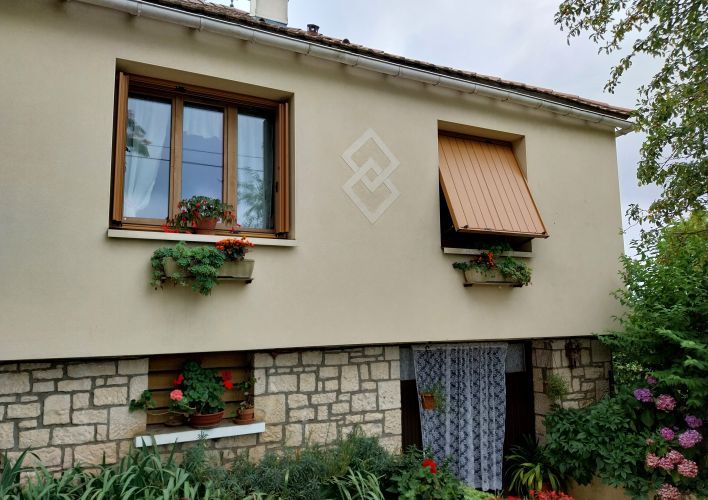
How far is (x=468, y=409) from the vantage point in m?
7.88

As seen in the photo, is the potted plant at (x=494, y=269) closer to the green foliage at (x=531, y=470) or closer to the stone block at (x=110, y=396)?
the green foliage at (x=531, y=470)

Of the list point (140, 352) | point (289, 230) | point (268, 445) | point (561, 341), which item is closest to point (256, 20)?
point (289, 230)

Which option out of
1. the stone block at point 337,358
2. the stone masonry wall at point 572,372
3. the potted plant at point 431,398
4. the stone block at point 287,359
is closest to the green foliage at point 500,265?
the stone masonry wall at point 572,372

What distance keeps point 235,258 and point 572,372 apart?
6.02 metres

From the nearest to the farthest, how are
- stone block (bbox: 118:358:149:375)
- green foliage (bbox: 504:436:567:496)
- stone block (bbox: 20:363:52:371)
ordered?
1. stone block (bbox: 20:363:52:371)
2. stone block (bbox: 118:358:149:375)
3. green foliage (bbox: 504:436:567:496)

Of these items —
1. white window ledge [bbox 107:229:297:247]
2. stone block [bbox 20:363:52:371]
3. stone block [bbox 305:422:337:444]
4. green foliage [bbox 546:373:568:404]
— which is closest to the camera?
stone block [bbox 20:363:52:371]

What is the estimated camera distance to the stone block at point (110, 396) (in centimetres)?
518

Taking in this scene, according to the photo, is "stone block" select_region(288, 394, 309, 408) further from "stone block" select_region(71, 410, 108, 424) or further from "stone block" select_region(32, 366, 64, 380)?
"stone block" select_region(32, 366, 64, 380)

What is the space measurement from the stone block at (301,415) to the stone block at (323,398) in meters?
0.11

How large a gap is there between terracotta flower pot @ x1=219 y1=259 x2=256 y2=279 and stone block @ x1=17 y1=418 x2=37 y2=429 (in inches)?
90.1

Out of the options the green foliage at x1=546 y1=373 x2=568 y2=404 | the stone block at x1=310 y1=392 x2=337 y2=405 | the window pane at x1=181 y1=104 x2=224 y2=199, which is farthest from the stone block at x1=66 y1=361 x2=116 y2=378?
the green foliage at x1=546 y1=373 x2=568 y2=404

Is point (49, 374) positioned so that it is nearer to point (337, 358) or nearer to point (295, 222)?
point (295, 222)

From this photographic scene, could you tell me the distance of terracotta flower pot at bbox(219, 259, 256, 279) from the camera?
17.5ft

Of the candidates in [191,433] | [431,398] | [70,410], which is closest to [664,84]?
[431,398]
